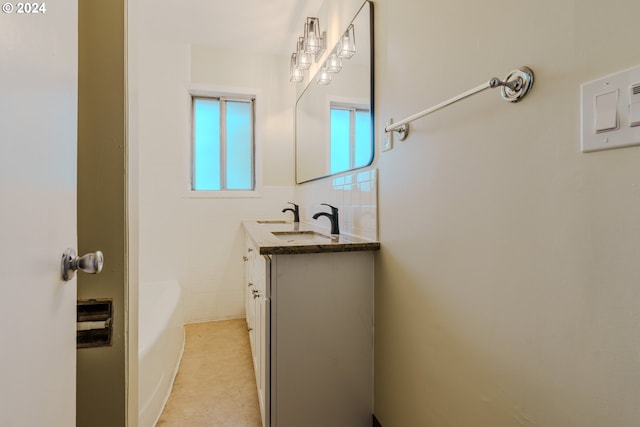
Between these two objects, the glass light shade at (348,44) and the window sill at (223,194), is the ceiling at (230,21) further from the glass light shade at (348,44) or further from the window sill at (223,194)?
the window sill at (223,194)

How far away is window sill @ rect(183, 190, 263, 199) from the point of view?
299 centimetres

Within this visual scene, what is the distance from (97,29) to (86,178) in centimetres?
45

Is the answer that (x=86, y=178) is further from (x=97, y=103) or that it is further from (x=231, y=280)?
(x=231, y=280)

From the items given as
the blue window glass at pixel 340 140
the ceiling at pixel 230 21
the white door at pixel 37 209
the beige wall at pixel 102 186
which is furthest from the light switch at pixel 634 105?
the ceiling at pixel 230 21

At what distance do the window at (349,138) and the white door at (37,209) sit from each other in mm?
1188

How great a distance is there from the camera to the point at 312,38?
2129mm

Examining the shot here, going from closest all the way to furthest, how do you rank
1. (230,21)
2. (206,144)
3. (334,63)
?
(334,63) → (230,21) → (206,144)

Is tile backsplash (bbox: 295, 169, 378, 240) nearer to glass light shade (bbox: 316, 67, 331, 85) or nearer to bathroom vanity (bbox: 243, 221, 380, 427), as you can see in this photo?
bathroom vanity (bbox: 243, 221, 380, 427)

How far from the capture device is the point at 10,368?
47cm

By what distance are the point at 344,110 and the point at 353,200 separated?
0.55 meters

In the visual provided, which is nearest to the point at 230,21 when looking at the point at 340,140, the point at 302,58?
the point at 302,58

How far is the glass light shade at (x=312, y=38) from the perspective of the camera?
2135 millimetres

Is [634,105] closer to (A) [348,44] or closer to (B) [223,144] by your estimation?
(A) [348,44]

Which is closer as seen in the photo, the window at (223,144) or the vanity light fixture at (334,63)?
the vanity light fixture at (334,63)
